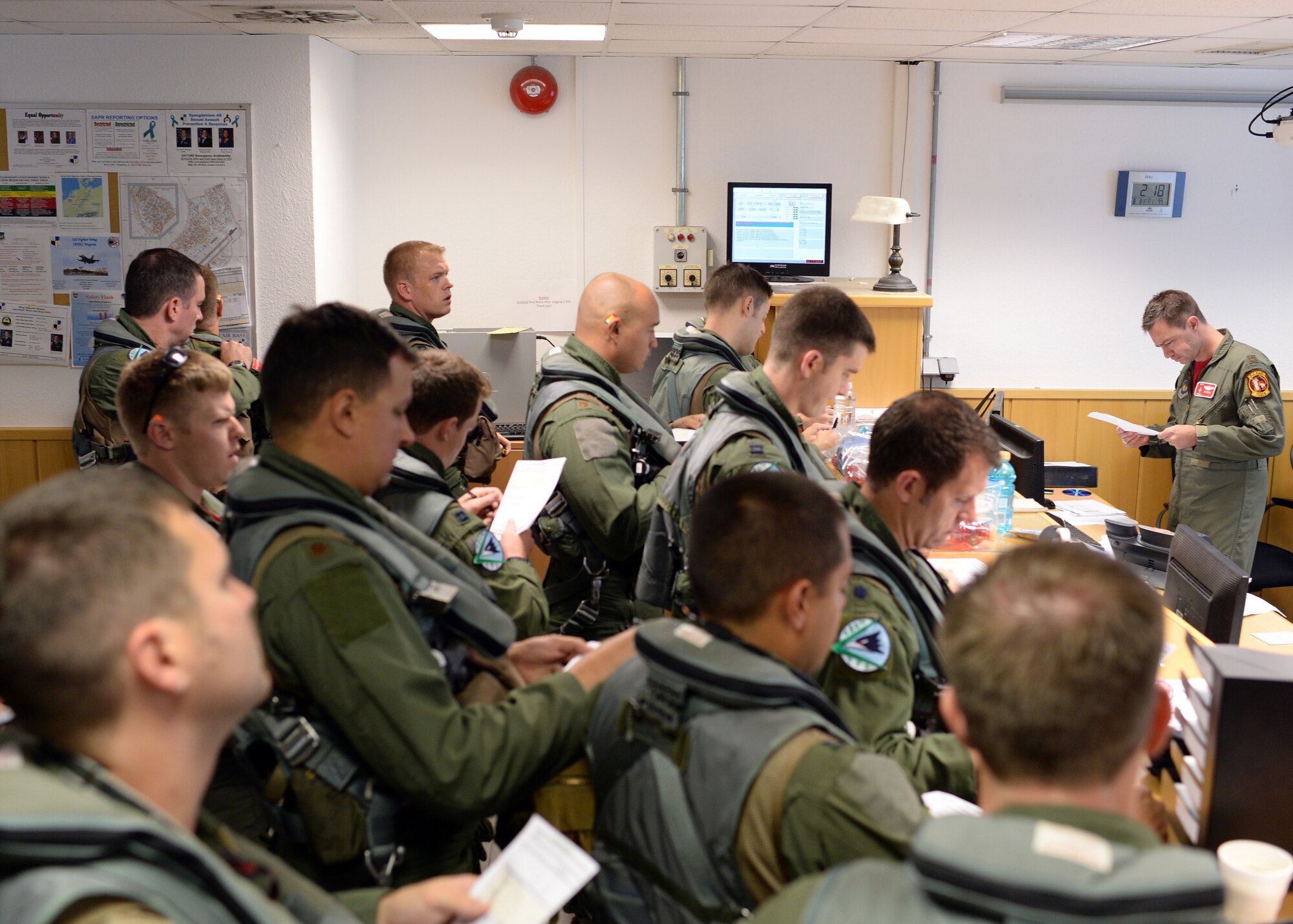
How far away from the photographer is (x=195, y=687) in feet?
3.39

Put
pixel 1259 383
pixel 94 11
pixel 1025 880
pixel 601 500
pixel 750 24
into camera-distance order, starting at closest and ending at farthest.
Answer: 1. pixel 1025 880
2. pixel 601 500
3. pixel 94 11
4. pixel 750 24
5. pixel 1259 383

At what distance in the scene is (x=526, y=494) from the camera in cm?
265

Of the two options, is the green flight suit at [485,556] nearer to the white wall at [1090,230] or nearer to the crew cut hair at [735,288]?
the crew cut hair at [735,288]

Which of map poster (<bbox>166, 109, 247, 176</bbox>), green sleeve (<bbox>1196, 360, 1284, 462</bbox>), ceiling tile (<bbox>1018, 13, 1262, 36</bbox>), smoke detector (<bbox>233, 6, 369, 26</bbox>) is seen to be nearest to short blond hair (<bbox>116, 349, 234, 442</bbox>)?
smoke detector (<bbox>233, 6, 369, 26</bbox>)

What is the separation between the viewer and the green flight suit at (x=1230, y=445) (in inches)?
189

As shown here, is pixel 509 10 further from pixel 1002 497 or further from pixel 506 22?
pixel 1002 497

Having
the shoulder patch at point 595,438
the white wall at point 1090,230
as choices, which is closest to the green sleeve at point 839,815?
the shoulder patch at point 595,438

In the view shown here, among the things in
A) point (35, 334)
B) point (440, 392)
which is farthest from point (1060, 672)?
point (35, 334)

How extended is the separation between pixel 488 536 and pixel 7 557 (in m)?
1.30

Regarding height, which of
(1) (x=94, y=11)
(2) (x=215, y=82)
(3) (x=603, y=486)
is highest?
(1) (x=94, y=11)

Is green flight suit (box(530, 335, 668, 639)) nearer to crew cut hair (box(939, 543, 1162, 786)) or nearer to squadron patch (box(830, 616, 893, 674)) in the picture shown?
squadron patch (box(830, 616, 893, 674))

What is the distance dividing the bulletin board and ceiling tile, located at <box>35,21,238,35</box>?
0.32 m

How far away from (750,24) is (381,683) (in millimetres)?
3947

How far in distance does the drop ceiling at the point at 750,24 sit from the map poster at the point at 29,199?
66cm
